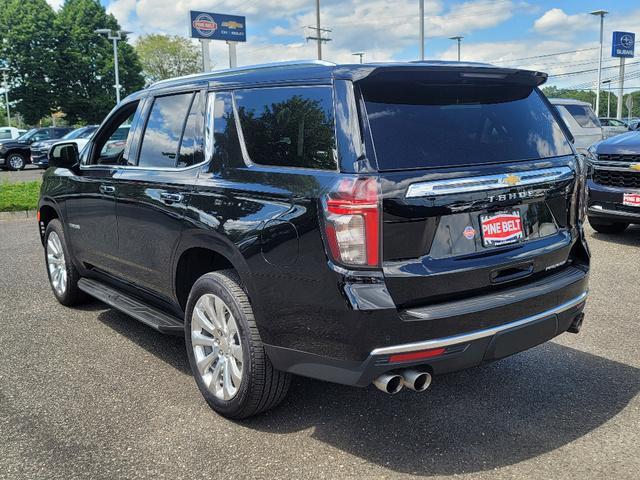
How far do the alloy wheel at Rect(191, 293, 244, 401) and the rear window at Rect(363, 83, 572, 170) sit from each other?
1.24 metres

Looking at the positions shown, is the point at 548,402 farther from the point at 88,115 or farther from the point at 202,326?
the point at 88,115

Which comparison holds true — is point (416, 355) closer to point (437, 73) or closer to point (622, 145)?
point (437, 73)

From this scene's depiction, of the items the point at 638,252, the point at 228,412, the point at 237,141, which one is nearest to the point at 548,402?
the point at 228,412

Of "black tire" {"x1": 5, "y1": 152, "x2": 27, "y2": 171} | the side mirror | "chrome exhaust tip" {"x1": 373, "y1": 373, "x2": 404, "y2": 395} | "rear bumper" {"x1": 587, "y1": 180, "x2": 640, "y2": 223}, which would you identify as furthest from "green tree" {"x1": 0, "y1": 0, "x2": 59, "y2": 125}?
"chrome exhaust tip" {"x1": 373, "y1": 373, "x2": 404, "y2": 395}

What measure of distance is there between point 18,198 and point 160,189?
9.89 m

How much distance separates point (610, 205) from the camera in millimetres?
7574

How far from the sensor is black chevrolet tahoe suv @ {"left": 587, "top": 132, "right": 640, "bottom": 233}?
288 inches

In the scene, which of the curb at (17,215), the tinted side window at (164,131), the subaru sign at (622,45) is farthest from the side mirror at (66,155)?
the subaru sign at (622,45)

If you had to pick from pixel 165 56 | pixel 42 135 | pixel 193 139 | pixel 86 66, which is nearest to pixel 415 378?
pixel 193 139

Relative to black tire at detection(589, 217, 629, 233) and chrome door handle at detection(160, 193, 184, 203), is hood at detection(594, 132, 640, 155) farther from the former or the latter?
chrome door handle at detection(160, 193, 184, 203)

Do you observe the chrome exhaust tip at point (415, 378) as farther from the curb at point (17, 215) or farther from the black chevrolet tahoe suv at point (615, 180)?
the curb at point (17, 215)

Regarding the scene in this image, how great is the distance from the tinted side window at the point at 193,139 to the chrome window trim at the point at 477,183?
4.73ft

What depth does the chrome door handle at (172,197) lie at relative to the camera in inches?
142

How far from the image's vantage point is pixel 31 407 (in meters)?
3.60
